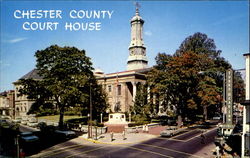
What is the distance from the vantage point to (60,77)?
1325 inches

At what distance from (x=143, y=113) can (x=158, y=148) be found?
65.7 feet

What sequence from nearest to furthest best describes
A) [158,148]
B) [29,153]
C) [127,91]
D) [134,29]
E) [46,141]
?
1. [29,153]
2. [158,148]
3. [46,141]
4. [127,91]
5. [134,29]

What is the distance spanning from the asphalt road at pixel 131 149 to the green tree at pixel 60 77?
10206mm

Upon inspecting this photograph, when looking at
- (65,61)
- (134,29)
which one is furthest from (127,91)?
(134,29)

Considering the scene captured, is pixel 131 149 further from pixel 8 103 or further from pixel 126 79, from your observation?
pixel 8 103

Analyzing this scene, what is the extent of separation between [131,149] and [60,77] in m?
19.6

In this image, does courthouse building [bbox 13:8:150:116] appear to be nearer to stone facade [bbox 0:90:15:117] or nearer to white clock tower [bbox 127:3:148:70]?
white clock tower [bbox 127:3:148:70]

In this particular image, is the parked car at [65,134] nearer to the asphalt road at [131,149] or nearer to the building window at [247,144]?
the asphalt road at [131,149]

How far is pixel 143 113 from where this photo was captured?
41.7 metres

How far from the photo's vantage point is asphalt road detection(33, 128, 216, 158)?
761 inches

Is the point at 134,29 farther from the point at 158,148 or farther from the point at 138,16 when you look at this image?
the point at 158,148

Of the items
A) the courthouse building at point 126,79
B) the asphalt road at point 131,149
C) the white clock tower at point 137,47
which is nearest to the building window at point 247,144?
the asphalt road at point 131,149

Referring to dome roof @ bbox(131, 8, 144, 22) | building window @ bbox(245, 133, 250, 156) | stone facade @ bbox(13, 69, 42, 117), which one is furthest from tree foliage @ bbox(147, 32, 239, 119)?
stone facade @ bbox(13, 69, 42, 117)

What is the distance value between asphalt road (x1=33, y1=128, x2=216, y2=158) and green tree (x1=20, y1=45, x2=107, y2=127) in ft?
33.5
